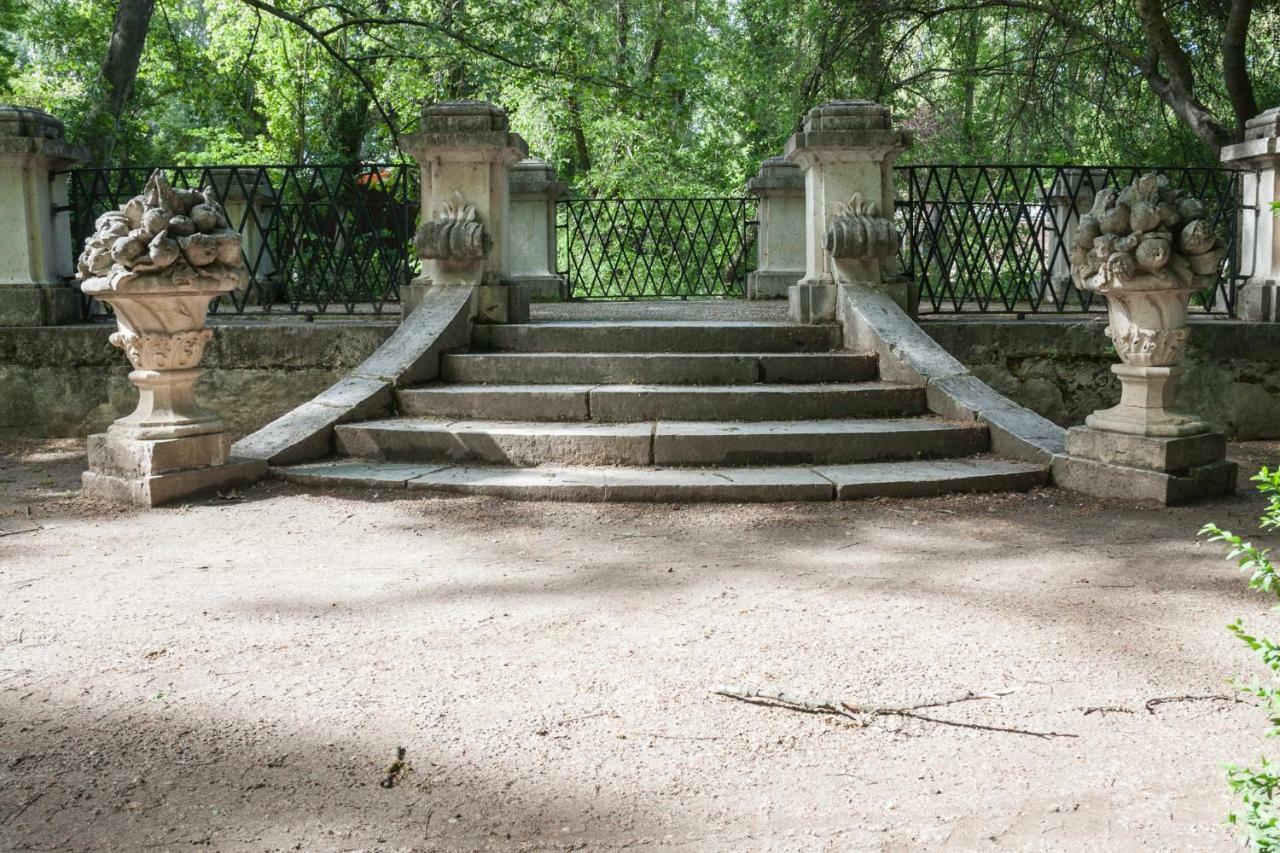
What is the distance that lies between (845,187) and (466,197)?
2.50m

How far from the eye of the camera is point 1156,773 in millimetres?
2293

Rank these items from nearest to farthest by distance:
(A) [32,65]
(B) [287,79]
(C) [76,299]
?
(C) [76,299], (B) [287,79], (A) [32,65]

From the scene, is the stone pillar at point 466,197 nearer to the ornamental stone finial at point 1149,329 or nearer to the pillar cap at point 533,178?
the pillar cap at point 533,178

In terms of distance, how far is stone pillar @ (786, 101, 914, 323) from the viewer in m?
7.01

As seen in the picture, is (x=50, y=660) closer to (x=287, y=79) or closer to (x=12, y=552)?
(x=12, y=552)

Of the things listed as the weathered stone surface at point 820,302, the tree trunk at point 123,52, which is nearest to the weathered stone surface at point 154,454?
the weathered stone surface at point 820,302

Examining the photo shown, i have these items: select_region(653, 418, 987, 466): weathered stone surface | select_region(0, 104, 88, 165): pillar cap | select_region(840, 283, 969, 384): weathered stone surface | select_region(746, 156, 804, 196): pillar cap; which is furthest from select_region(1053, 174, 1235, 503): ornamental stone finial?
select_region(0, 104, 88, 165): pillar cap

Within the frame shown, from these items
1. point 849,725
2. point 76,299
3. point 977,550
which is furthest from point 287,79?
point 849,725

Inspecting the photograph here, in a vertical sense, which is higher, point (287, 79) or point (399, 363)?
point (287, 79)

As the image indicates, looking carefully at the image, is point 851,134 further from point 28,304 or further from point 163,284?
point 28,304

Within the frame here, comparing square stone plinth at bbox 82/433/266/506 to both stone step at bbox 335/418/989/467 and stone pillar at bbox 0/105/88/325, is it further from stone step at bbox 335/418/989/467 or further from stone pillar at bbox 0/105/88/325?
stone pillar at bbox 0/105/88/325

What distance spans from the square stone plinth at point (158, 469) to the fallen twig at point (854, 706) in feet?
11.5

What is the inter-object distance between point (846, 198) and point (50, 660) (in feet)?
18.2

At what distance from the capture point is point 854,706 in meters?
2.69
